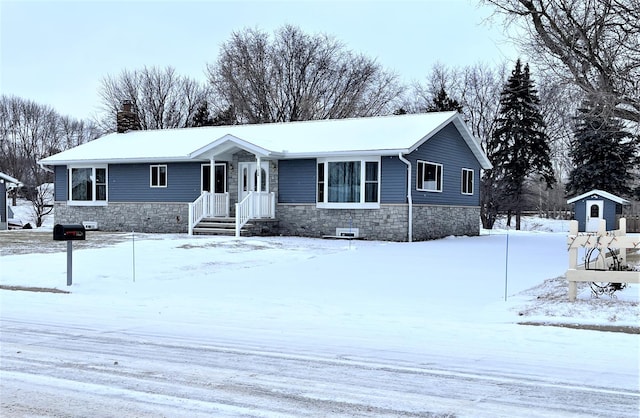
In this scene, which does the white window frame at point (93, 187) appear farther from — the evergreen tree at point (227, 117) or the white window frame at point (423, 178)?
the evergreen tree at point (227, 117)

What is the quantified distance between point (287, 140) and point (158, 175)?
5.74 meters

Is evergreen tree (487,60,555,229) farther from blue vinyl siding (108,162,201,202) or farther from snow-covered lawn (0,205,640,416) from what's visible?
snow-covered lawn (0,205,640,416)

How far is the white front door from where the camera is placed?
2512 centimetres

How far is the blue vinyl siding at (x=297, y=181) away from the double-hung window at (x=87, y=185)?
28.6ft

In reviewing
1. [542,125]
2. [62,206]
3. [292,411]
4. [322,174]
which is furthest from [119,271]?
[542,125]

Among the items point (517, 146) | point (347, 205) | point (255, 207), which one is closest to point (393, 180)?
point (347, 205)

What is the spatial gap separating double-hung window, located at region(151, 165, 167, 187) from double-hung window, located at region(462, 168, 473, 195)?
1257 cm

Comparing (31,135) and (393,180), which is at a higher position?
(31,135)

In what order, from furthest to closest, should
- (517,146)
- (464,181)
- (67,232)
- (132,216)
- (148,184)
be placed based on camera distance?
(517,146) → (464,181) → (132,216) → (148,184) → (67,232)

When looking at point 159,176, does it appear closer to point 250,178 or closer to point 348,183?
point 250,178

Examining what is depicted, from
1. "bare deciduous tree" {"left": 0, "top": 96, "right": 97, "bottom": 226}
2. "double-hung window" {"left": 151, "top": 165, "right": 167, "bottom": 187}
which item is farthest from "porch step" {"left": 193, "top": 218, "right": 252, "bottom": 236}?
"bare deciduous tree" {"left": 0, "top": 96, "right": 97, "bottom": 226}

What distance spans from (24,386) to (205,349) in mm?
2033

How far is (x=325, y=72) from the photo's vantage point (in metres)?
49.3

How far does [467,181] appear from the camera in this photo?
28.1 meters
